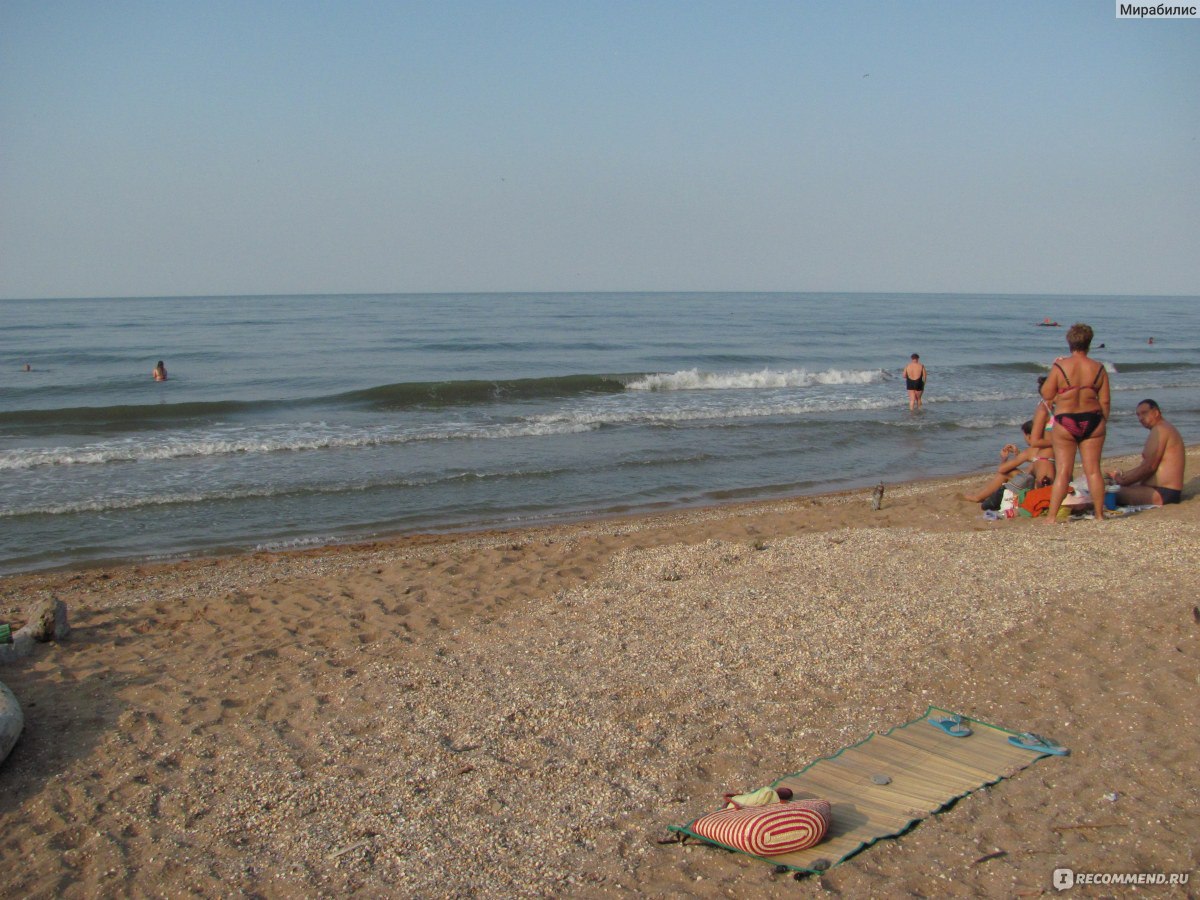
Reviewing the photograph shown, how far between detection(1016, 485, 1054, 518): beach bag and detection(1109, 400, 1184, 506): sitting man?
2.86 feet

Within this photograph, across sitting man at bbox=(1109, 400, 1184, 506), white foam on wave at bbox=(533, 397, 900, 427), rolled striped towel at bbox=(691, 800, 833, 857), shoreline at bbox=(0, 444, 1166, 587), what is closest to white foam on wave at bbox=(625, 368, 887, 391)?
white foam on wave at bbox=(533, 397, 900, 427)

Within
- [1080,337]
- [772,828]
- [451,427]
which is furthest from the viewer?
[451,427]

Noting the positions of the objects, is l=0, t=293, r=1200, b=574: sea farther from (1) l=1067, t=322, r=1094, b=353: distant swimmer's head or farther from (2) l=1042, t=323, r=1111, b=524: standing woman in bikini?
(1) l=1067, t=322, r=1094, b=353: distant swimmer's head

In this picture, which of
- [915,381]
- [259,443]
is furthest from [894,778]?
[915,381]

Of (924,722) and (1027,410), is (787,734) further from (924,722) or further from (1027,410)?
(1027,410)

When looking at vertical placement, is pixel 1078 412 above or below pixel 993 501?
above

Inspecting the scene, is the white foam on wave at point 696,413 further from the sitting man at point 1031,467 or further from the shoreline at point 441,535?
the sitting man at point 1031,467

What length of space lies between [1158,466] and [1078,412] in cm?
158

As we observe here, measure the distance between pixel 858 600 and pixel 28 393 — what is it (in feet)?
68.9

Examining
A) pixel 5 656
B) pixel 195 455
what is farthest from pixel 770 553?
pixel 195 455

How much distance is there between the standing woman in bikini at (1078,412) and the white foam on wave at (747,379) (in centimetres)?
1537

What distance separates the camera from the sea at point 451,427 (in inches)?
424

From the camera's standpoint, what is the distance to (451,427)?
16.7 m

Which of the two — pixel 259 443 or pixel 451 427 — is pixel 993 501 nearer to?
pixel 451 427
